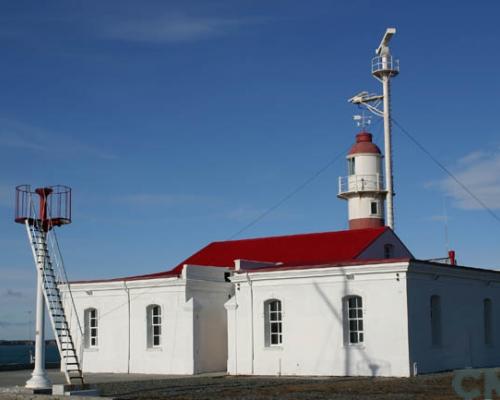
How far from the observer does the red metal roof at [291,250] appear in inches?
1190

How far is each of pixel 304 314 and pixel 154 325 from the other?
20.6 feet

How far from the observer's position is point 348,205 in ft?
124

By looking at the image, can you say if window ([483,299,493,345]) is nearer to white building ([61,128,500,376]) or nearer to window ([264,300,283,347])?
white building ([61,128,500,376])

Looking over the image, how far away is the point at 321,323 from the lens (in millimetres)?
25703

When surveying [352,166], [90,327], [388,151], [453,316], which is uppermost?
[388,151]

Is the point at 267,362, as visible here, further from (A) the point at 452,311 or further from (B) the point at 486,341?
(B) the point at 486,341

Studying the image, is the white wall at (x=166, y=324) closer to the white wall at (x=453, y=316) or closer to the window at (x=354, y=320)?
the window at (x=354, y=320)

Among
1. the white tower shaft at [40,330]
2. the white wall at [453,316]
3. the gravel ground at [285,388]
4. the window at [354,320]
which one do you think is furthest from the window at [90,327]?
the white wall at [453,316]

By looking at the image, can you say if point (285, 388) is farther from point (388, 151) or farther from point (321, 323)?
point (388, 151)

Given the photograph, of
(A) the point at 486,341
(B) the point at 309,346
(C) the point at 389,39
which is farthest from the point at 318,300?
(C) the point at 389,39

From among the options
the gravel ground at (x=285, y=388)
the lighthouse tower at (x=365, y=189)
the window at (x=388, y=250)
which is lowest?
the gravel ground at (x=285, y=388)

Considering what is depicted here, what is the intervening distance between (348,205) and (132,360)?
44.4 feet

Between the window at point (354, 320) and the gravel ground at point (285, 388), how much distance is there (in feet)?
6.18

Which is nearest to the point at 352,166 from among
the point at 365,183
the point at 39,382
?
the point at 365,183
